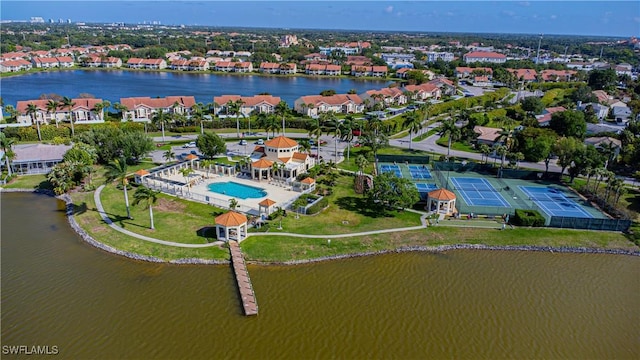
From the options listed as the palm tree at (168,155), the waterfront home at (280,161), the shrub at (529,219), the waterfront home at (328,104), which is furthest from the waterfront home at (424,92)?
the shrub at (529,219)

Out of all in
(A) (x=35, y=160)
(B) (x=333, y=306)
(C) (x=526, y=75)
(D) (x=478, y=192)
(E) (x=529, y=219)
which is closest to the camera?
(B) (x=333, y=306)

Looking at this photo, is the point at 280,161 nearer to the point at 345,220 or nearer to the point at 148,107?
the point at 345,220

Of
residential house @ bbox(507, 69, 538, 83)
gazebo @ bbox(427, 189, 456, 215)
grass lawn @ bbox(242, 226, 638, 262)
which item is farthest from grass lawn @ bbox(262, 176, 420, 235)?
residential house @ bbox(507, 69, 538, 83)

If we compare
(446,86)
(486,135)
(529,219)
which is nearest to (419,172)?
(529,219)

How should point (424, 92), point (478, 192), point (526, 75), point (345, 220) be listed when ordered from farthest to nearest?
1. point (526, 75)
2. point (424, 92)
3. point (478, 192)
4. point (345, 220)

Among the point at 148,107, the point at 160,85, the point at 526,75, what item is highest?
the point at 526,75
